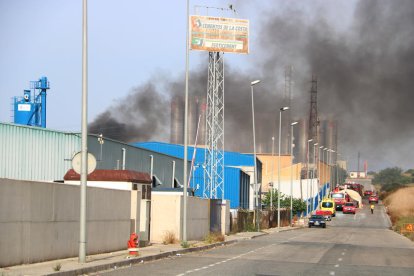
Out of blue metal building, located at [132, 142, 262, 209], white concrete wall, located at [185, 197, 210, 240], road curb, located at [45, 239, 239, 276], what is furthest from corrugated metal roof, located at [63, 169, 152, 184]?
blue metal building, located at [132, 142, 262, 209]

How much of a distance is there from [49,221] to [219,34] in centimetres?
4126

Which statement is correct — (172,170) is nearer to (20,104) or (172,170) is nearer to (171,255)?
(20,104)

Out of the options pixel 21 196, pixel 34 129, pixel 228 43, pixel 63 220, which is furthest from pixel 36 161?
pixel 228 43

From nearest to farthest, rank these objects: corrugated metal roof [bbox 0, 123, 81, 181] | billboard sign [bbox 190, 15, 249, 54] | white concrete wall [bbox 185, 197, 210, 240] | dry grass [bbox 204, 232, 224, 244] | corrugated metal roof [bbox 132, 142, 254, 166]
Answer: dry grass [bbox 204, 232, 224, 244]
corrugated metal roof [bbox 0, 123, 81, 181]
white concrete wall [bbox 185, 197, 210, 240]
billboard sign [bbox 190, 15, 249, 54]
corrugated metal roof [bbox 132, 142, 254, 166]

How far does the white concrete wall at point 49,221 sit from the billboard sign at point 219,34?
33778 millimetres

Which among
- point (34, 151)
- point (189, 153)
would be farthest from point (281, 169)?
point (34, 151)

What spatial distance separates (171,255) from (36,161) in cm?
1486

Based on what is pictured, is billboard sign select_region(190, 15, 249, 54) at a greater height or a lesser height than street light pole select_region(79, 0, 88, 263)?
greater

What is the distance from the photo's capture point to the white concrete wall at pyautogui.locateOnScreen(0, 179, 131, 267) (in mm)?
18938

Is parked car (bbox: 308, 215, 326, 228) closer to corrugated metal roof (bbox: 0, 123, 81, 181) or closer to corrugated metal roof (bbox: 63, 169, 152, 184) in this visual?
corrugated metal roof (bbox: 0, 123, 81, 181)

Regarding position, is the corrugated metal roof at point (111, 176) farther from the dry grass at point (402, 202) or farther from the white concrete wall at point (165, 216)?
the dry grass at point (402, 202)

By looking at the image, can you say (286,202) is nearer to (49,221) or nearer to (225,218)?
(225,218)

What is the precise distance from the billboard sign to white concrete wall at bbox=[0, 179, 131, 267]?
3378cm

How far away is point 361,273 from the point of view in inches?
859
